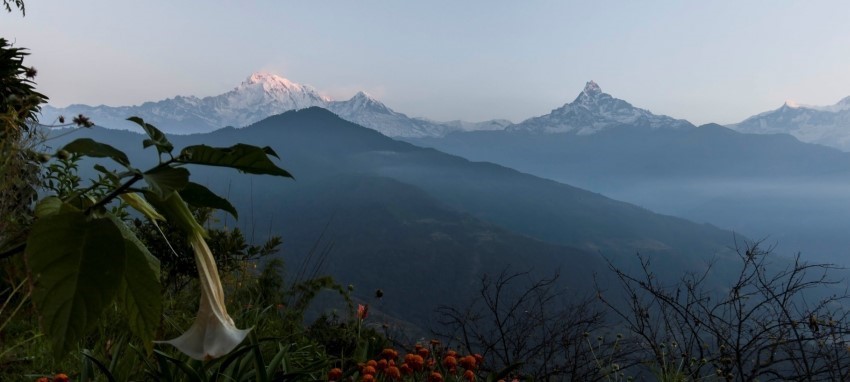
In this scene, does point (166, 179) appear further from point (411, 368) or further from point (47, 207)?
point (411, 368)

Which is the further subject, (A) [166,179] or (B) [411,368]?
(B) [411,368]

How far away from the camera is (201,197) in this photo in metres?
0.78

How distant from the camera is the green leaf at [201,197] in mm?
756

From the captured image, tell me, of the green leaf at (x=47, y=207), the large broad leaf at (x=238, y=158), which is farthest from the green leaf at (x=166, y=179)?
the green leaf at (x=47, y=207)

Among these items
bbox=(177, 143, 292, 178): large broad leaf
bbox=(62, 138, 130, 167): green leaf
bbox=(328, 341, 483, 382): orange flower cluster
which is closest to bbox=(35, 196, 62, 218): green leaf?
bbox=(62, 138, 130, 167): green leaf

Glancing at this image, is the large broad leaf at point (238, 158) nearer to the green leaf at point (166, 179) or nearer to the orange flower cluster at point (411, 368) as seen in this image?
the green leaf at point (166, 179)

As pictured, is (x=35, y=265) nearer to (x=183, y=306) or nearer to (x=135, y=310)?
(x=135, y=310)

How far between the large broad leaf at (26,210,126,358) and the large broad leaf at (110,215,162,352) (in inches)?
1.6

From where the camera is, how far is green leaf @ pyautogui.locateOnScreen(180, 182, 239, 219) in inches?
29.8

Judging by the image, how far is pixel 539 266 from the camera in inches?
6230

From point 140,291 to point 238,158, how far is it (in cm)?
22

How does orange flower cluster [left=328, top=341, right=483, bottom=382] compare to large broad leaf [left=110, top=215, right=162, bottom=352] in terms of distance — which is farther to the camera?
orange flower cluster [left=328, top=341, right=483, bottom=382]

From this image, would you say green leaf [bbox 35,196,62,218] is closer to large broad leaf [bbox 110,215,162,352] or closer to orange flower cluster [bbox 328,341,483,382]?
large broad leaf [bbox 110,215,162,352]

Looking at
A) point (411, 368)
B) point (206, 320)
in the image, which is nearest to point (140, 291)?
point (206, 320)
